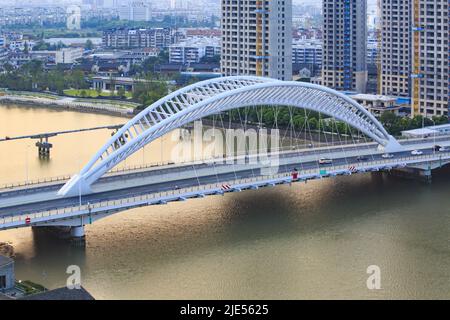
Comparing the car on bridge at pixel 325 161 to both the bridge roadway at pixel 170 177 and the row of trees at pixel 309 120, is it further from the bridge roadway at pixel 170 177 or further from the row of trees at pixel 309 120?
the row of trees at pixel 309 120

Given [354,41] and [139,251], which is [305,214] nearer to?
[139,251]

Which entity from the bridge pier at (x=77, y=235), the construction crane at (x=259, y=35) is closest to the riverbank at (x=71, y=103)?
the construction crane at (x=259, y=35)

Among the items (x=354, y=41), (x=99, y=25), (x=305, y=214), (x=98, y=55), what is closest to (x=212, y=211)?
(x=305, y=214)

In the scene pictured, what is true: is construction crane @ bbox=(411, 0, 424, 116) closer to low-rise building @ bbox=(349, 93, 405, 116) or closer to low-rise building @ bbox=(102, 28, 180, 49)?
low-rise building @ bbox=(349, 93, 405, 116)

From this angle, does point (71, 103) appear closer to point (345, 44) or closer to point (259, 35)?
point (259, 35)

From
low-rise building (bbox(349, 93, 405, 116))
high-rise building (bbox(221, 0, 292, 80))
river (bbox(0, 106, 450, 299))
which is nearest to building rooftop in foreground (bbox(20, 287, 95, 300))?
river (bbox(0, 106, 450, 299))
